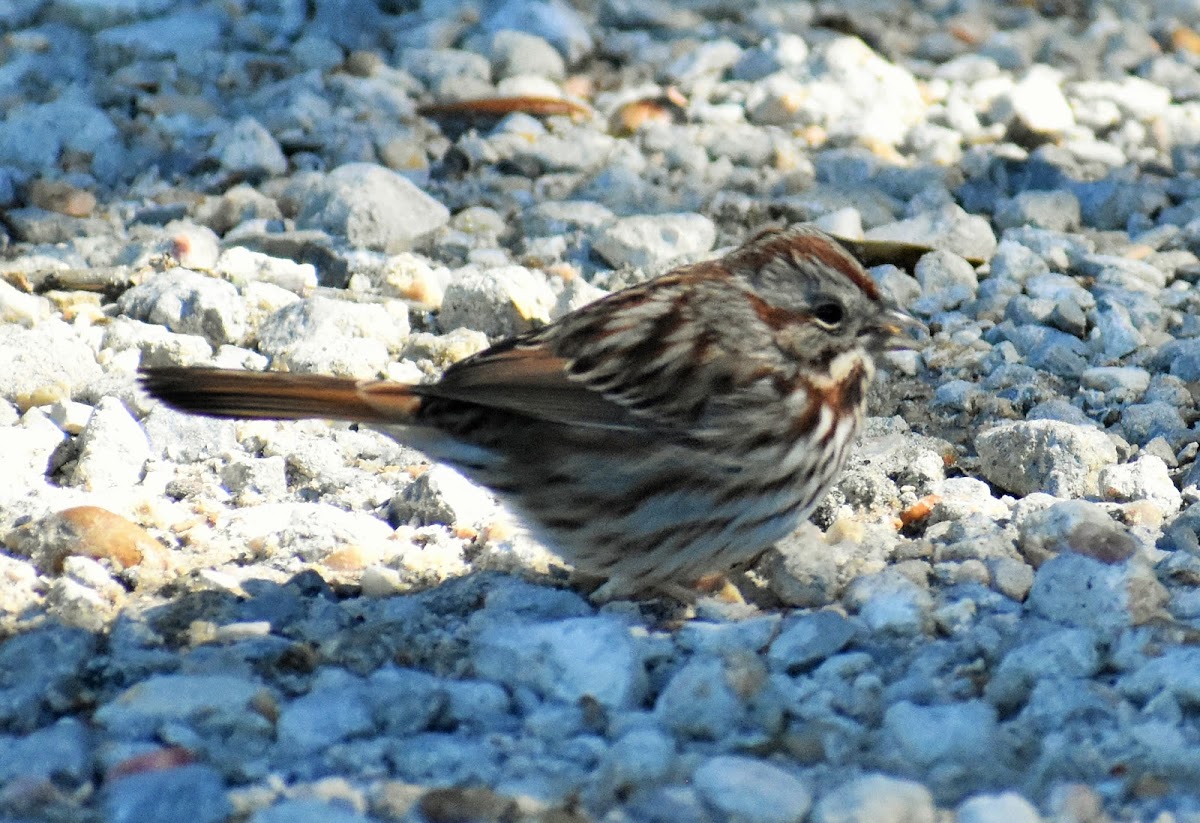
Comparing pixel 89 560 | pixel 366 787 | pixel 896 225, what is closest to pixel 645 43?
pixel 896 225

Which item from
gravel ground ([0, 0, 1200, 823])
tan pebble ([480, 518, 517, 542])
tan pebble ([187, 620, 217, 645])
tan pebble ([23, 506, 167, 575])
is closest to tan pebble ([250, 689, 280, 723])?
gravel ground ([0, 0, 1200, 823])

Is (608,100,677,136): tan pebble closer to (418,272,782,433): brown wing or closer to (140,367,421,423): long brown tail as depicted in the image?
(418,272,782,433): brown wing

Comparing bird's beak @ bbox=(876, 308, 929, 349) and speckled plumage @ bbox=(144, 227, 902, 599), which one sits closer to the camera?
speckled plumage @ bbox=(144, 227, 902, 599)

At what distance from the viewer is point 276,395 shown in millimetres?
3426

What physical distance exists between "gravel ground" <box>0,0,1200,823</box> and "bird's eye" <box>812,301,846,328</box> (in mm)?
Result: 425

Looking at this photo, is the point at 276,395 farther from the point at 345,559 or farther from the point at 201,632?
the point at 201,632

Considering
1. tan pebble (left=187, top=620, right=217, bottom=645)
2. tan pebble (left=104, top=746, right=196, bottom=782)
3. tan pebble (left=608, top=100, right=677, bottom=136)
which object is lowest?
tan pebble (left=608, top=100, right=677, bottom=136)

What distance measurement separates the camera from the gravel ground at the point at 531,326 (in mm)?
2672

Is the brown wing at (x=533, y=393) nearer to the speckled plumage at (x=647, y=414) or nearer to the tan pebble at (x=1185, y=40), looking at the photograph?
the speckled plumage at (x=647, y=414)

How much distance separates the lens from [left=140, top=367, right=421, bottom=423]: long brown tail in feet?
11.1

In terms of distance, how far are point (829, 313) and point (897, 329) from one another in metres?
0.17

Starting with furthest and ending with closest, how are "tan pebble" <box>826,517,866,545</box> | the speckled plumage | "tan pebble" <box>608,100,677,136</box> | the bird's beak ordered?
1. "tan pebble" <box>608,100,677,136</box>
2. the bird's beak
3. "tan pebble" <box>826,517,866,545</box>
4. the speckled plumage

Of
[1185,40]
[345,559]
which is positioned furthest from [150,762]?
[1185,40]

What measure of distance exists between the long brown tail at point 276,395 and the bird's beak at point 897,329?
3.46 feet
